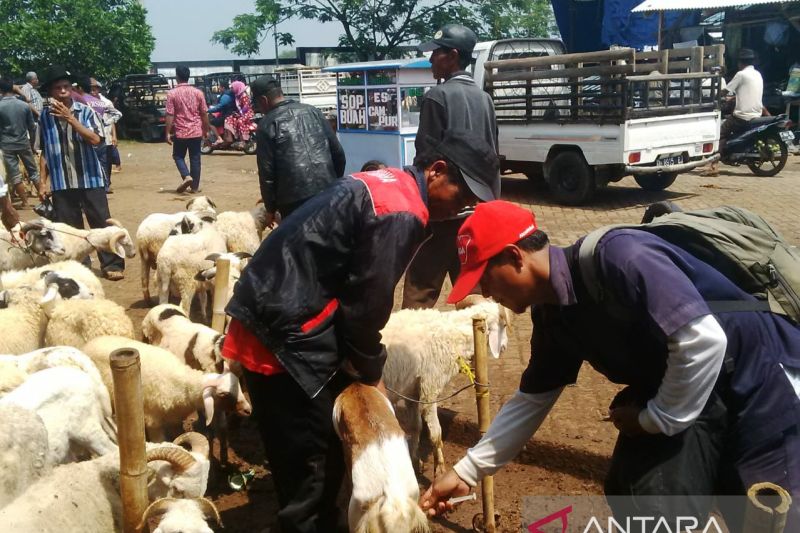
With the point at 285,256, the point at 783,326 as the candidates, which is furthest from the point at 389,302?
the point at 783,326

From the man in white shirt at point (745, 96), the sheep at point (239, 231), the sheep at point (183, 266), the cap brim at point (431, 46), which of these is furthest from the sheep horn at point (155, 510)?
the man in white shirt at point (745, 96)

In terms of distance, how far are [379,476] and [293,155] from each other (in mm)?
3729

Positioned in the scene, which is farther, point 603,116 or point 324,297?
point 603,116

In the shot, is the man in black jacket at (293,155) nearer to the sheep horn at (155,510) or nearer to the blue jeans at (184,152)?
the sheep horn at (155,510)

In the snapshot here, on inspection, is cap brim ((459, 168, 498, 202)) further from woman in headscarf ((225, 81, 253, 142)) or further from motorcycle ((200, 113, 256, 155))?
woman in headscarf ((225, 81, 253, 142))

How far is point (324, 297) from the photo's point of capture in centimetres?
288

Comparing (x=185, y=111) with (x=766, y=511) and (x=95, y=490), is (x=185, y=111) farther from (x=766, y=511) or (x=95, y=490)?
(x=766, y=511)

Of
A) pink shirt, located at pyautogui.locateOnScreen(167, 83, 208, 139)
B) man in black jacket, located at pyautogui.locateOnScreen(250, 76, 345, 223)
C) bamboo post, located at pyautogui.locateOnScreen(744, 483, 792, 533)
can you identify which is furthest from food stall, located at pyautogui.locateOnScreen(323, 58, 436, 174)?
bamboo post, located at pyautogui.locateOnScreen(744, 483, 792, 533)

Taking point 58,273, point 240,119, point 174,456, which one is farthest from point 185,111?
point 174,456

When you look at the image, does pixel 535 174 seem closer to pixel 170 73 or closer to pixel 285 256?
pixel 285 256

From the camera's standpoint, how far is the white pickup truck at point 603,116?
1061 centimetres

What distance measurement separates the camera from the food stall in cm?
1158

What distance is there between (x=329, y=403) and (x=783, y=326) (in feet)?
5.54

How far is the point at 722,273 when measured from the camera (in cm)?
238
